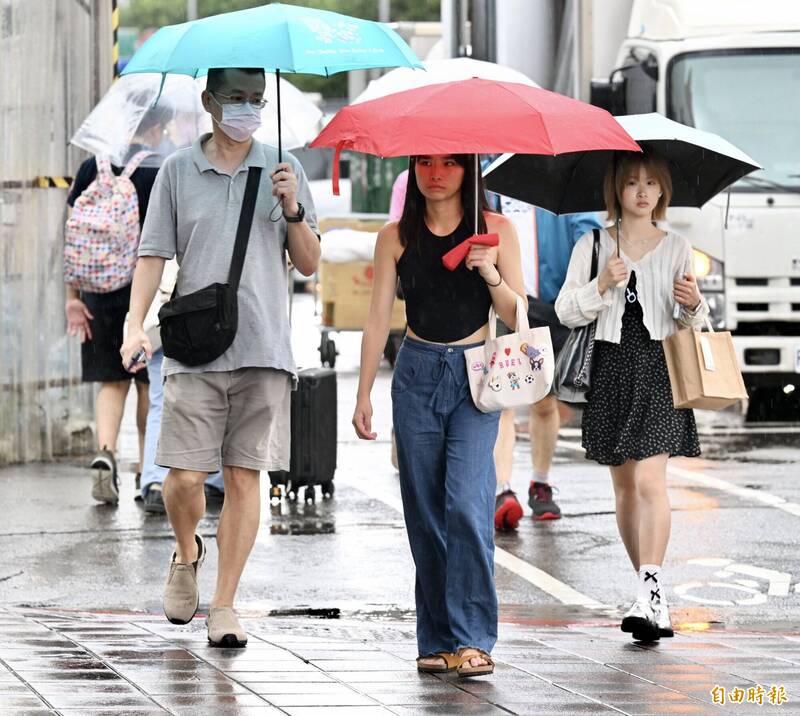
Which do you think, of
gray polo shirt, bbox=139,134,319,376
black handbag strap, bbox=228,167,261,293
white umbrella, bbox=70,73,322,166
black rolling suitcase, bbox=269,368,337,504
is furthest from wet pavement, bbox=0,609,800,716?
black rolling suitcase, bbox=269,368,337,504

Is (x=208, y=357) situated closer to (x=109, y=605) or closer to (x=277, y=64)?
(x=277, y=64)

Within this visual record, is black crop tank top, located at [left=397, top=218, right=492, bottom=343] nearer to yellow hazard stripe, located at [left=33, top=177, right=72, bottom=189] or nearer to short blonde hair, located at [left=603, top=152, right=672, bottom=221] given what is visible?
short blonde hair, located at [left=603, top=152, right=672, bottom=221]

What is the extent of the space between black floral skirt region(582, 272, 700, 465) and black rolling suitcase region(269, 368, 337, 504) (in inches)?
128

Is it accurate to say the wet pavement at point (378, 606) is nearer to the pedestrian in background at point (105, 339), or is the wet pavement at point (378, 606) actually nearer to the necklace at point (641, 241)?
the pedestrian in background at point (105, 339)

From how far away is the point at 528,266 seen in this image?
30.9 feet

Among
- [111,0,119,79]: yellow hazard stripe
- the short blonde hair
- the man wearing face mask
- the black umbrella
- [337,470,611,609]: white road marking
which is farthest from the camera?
[111,0,119,79]: yellow hazard stripe

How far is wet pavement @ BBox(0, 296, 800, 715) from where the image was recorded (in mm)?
5367

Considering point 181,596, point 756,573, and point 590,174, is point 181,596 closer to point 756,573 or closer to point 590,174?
point 590,174

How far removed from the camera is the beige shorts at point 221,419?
6371mm

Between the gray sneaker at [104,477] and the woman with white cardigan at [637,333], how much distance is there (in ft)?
11.9

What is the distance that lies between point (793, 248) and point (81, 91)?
564 centimetres

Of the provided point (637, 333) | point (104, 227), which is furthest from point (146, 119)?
point (637, 333)

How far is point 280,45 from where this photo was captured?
20.2 ft

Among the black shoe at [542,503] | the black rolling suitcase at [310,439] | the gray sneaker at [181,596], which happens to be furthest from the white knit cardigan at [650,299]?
the black rolling suitcase at [310,439]
